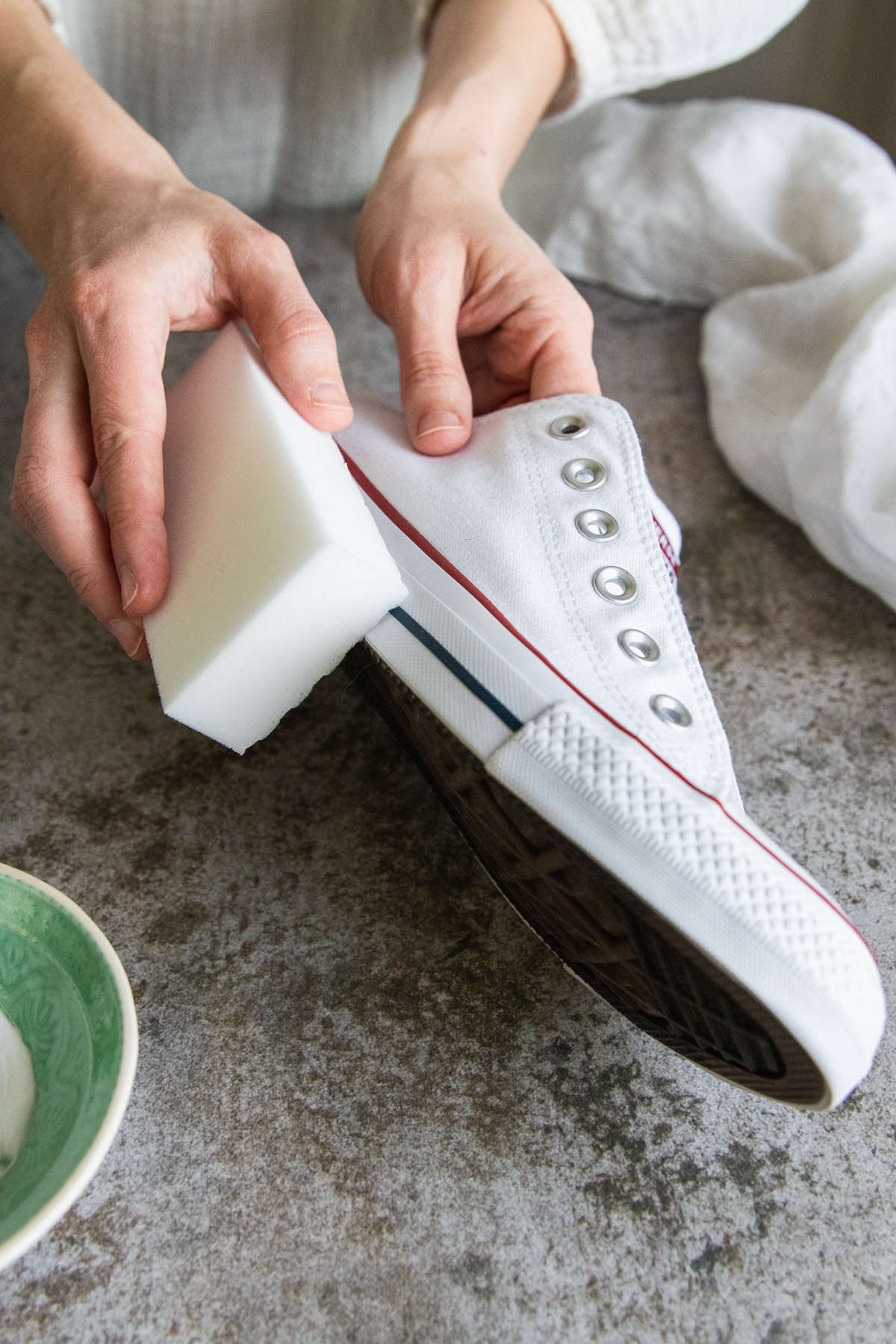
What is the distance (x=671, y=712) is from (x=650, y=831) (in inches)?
4.0

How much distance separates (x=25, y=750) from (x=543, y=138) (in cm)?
103

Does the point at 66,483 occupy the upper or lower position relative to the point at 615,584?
upper

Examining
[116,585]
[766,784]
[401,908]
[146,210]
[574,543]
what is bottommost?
[766,784]

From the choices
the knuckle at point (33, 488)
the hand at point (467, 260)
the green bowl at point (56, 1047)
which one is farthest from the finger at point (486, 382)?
the green bowl at point (56, 1047)

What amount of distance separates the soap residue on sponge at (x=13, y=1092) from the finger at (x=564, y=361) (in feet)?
1.74

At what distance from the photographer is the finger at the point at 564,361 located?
74 cm

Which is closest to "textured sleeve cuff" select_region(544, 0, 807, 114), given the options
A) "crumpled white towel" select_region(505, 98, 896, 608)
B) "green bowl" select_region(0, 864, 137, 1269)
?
"crumpled white towel" select_region(505, 98, 896, 608)

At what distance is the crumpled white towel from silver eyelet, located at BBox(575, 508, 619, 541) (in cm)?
30

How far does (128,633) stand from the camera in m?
0.62

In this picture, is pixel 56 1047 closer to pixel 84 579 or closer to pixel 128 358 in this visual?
pixel 84 579

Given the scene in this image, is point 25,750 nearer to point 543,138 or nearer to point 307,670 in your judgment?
point 307,670

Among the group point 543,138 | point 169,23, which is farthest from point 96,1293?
point 543,138

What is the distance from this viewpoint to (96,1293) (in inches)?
19.2

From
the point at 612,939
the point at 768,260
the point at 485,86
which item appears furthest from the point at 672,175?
the point at 612,939
